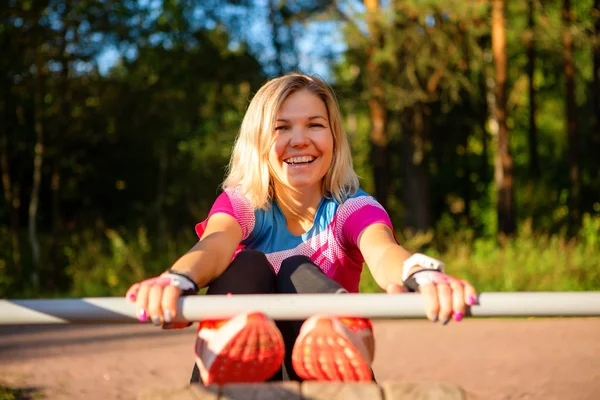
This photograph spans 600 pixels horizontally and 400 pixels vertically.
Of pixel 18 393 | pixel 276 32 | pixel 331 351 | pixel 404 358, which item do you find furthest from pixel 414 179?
pixel 331 351

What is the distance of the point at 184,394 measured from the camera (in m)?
1.35

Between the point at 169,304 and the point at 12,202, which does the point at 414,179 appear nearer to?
the point at 12,202

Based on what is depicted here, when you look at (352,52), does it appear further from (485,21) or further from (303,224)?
(303,224)

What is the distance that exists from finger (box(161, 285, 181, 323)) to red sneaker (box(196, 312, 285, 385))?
12cm

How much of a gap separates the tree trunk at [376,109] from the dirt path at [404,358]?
4345mm

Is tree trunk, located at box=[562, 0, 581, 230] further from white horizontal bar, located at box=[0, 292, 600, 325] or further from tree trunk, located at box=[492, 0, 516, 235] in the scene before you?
white horizontal bar, located at box=[0, 292, 600, 325]

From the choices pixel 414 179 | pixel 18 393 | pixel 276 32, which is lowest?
pixel 18 393

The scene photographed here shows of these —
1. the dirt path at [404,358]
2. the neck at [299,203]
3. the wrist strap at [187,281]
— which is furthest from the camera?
the dirt path at [404,358]

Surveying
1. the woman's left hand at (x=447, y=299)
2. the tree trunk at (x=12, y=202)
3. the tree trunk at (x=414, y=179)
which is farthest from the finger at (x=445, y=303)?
the tree trunk at (x=414, y=179)

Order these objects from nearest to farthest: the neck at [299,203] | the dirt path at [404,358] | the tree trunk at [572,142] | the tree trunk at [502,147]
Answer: the neck at [299,203], the dirt path at [404,358], the tree trunk at [502,147], the tree trunk at [572,142]

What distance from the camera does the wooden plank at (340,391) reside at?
52.7 inches

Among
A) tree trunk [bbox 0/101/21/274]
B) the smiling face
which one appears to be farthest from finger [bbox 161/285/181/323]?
tree trunk [bbox 0/101/21/274]

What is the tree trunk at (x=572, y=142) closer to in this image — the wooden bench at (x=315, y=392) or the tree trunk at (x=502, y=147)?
the tree trunk at (x=502, y=147)

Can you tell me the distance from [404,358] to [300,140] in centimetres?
290
